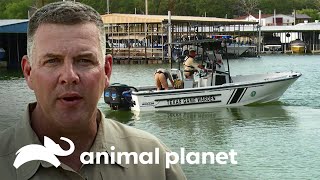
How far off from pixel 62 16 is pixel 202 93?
17.5 meters

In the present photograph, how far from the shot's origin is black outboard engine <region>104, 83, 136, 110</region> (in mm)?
18922

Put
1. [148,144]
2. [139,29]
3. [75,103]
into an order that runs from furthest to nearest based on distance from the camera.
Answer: [139,29], [148,144], [75,103]

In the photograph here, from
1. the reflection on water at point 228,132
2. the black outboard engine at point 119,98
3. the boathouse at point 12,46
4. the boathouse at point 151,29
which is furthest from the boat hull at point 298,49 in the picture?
the black outboard engine at point 119,98

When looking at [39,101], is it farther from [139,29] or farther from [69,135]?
[139,29]

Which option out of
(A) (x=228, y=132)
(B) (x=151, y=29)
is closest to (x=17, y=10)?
(B) (x=151, y=29)

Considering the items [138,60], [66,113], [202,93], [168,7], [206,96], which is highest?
[168,7]

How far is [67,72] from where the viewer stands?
1.94 m

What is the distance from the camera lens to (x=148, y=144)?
2158mm

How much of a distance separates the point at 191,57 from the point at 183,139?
469cm

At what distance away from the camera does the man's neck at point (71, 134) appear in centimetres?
199

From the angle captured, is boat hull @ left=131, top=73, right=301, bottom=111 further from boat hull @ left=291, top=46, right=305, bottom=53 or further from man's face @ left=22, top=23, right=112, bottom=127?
boat hull @ left=291, top=46, right=305, bottom=53

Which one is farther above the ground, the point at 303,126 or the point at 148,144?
the point at 148,144

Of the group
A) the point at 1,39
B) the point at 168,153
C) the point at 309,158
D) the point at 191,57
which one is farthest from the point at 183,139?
the point at 1,39

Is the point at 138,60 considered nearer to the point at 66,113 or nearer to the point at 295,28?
the point at 295,28
